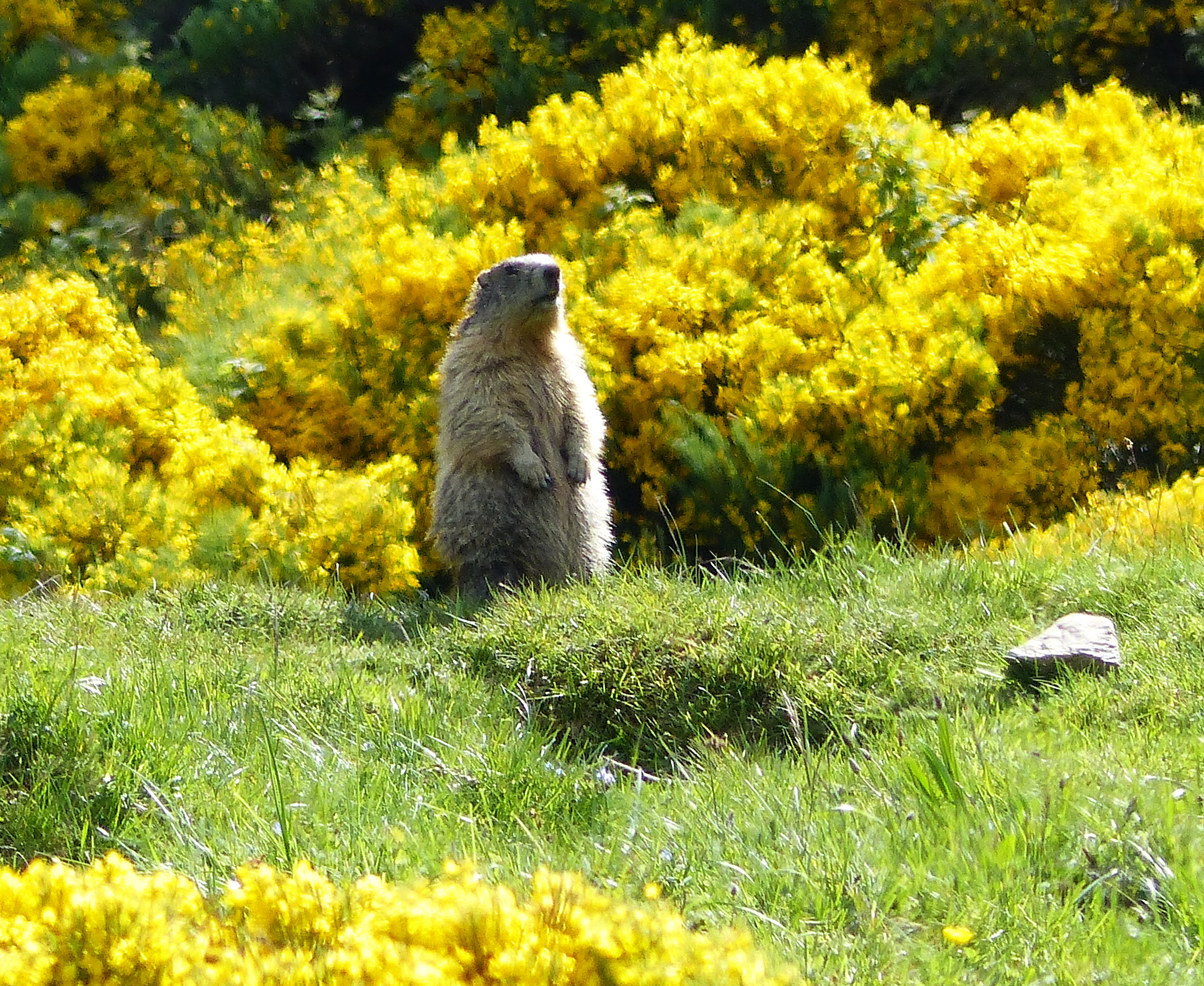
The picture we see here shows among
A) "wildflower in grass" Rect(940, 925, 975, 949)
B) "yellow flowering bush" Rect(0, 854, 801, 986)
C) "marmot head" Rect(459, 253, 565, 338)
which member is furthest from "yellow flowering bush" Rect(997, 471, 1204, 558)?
"yellow flowering bush" Rect(0, 854, 801, 986)

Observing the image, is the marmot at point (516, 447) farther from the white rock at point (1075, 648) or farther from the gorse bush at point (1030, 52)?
the gorse bush at point (1030, 52)

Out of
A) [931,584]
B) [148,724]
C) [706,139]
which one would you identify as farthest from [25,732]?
[706,139]

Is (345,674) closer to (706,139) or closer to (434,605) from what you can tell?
(434,605)

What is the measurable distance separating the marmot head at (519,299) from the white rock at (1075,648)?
2774 millimetres

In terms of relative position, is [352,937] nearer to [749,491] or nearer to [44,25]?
[749,491]

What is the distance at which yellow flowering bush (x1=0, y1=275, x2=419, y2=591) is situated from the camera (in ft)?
23.3

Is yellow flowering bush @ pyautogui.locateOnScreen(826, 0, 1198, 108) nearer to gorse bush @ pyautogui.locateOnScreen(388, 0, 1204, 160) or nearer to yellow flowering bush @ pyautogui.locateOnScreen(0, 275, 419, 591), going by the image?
gorse bush @ pyautogui.locateOnScreen(388, 0, 1204, 160)

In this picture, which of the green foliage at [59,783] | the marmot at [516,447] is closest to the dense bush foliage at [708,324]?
the marmot at [516,447]

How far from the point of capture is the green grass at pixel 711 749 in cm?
277

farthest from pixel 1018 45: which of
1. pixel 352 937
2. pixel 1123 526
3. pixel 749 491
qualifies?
pixel 352 937

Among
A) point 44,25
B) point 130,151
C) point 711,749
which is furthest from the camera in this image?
point 44,25

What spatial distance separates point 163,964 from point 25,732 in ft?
4.91

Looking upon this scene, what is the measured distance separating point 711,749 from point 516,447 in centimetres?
207

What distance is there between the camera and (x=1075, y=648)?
401cm
